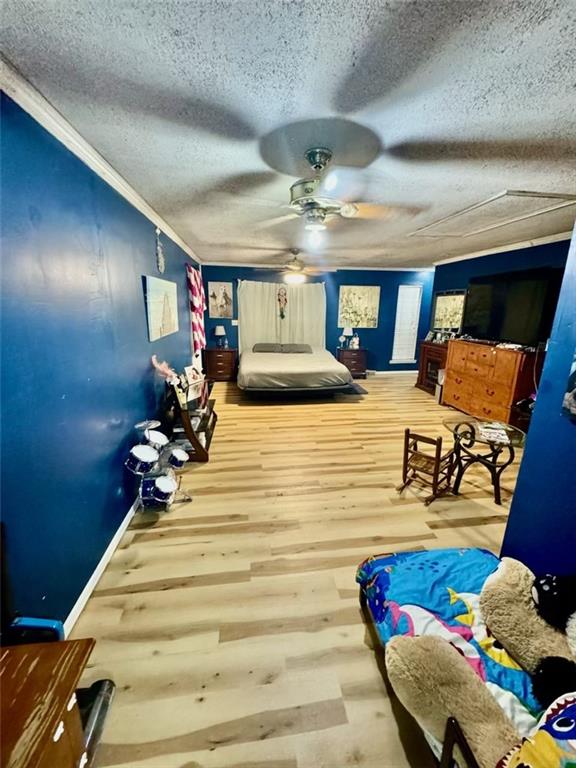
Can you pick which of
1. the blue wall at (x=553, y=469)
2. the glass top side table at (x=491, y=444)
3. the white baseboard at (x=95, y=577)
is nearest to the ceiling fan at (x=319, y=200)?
the blue wall at (x=553, y=469)

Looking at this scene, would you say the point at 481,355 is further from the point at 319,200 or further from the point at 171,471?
A: the point at 171,471

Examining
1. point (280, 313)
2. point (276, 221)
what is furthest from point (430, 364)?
point (276, 221)

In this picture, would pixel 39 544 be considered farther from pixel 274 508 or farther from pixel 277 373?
pixel 277 373

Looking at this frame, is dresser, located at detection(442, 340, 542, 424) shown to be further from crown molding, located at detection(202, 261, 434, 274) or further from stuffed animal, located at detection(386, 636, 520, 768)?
stuffed animal, located at detection(386, 636, 520, 768)

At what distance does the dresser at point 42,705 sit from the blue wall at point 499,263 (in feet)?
16.3

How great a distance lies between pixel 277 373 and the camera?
472 cm

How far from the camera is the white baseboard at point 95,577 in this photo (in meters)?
1.46

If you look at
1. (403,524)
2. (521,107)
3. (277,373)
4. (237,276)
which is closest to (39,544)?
(403,524)

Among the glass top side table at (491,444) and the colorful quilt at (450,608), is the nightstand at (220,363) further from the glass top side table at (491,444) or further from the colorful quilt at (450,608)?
the colorful quilt at (450,608)

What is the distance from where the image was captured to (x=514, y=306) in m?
3.82

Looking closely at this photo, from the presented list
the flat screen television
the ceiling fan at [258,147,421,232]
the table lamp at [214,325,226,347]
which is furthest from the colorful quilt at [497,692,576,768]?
the table lamp at [214,325,226,347]

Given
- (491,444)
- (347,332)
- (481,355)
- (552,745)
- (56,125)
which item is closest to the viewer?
(552,745)

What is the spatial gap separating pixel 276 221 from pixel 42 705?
337 cm

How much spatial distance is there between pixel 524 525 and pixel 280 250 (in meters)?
4.42
